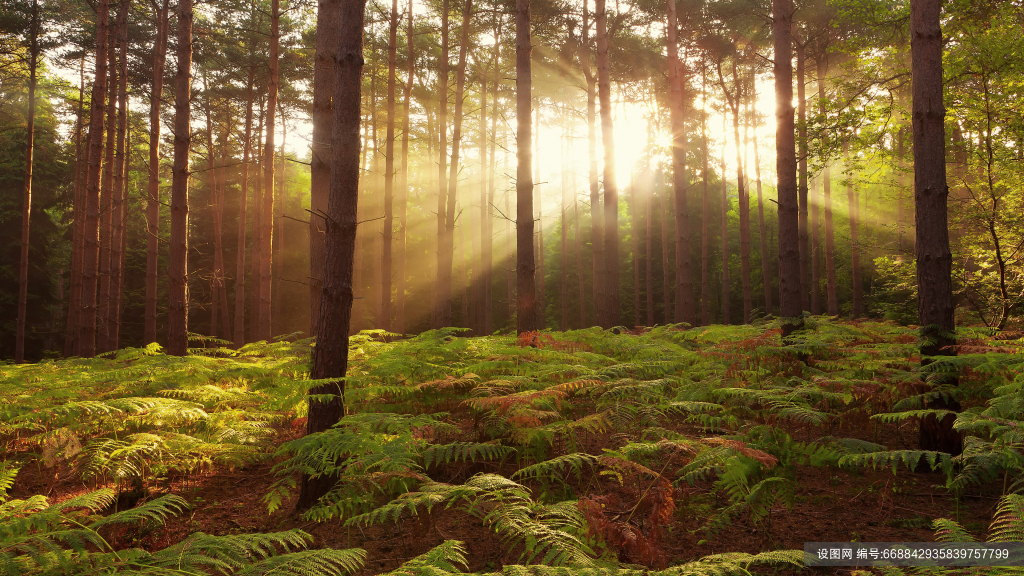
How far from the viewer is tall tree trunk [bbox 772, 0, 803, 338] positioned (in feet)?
26.7

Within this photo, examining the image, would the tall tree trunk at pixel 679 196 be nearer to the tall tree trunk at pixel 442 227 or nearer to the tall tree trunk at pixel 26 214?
the tall tree trunk at pixel 442 227

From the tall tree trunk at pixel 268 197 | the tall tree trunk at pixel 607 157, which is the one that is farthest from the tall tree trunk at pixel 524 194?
the tall tree trunk at pixel 268 197

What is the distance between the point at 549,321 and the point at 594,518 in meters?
31.5

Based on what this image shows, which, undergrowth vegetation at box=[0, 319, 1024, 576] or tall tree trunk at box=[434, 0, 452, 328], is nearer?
undergrowth vegetation at box=[0, 319, 1024, 576]

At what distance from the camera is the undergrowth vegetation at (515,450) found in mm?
2553

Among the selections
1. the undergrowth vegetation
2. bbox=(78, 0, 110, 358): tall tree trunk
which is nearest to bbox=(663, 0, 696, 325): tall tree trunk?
the undergrowth vegetation

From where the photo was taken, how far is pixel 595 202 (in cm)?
1628

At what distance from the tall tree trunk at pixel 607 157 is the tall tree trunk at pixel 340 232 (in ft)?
34.3

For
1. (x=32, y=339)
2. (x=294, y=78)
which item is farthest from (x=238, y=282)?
(x=32, y=339)

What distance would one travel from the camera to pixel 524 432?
4094 mm

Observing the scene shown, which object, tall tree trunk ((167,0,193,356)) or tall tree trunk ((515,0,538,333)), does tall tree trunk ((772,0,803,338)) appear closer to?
tall tree trunk ((515,0,538,333))

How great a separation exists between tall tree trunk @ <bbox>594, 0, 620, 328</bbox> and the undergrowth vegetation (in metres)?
6.94

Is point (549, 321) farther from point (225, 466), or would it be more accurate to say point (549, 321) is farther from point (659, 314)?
point (225, 466)

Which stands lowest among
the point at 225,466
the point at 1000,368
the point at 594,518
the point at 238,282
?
the point at 225,466
